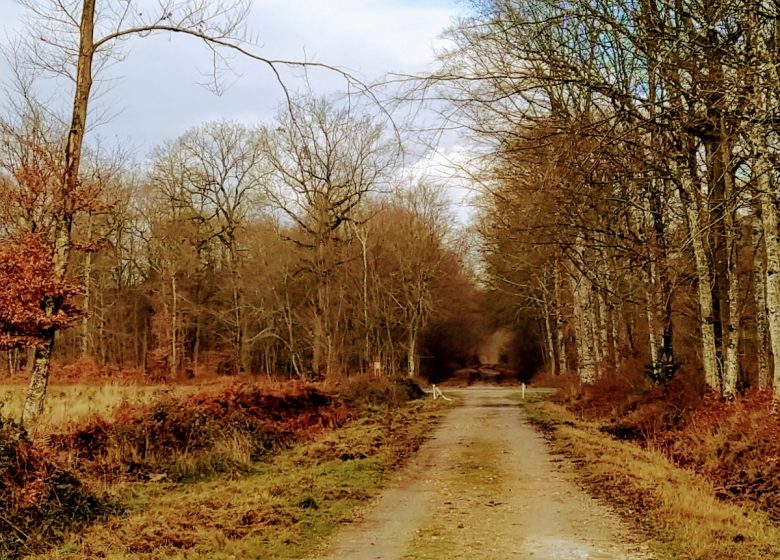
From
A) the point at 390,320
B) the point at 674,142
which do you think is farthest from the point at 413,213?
the point at 674,142

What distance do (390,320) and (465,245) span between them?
7.54 meters

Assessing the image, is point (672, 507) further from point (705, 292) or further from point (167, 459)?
point (167, 459)

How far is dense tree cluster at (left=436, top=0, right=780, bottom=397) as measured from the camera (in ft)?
28.1

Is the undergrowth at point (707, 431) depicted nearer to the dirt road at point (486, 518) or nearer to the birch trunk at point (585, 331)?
the dirt road at point (486, 518)

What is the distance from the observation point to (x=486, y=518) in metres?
8.08

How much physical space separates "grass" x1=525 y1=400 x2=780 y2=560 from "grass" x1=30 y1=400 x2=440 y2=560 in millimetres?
3339

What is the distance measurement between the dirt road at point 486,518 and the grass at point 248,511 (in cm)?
43

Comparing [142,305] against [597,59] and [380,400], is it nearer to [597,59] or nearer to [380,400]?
[380,400]

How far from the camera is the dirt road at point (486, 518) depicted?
6680mm

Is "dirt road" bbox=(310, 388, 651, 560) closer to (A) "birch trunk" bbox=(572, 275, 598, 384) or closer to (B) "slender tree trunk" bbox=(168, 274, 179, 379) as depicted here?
(A) "birch trunk" bbox=(572, 275, 598, 384)

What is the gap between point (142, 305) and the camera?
54.9 meters

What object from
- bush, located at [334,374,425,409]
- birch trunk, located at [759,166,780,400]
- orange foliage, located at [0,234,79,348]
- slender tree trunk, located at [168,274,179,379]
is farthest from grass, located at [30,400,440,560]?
slender tree trunk, located at [168,274,179,379]

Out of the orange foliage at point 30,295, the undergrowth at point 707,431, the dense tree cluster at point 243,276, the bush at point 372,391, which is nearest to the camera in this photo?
the undergrowth at point 707,431

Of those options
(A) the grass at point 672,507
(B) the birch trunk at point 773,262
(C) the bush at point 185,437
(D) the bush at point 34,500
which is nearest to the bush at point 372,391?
(C) the bush at point 185,437
